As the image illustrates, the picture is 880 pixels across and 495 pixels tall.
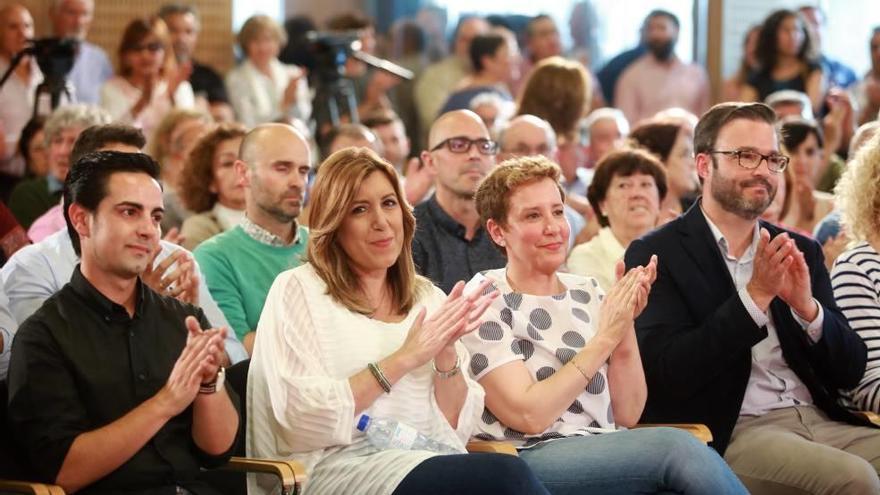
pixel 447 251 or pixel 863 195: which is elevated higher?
pixel 863 195

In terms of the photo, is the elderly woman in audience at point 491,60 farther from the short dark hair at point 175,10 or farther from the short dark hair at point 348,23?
the short dark hair at point 175,10

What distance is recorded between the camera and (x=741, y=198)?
150 inches

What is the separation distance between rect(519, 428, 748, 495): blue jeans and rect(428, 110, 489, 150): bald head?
1622 millimetres

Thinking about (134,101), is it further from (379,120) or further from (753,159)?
(753,159)

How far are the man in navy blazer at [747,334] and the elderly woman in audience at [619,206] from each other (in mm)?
614

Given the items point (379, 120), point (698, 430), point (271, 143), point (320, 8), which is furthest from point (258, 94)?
point (698, 430)

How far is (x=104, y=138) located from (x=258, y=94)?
3653 mm

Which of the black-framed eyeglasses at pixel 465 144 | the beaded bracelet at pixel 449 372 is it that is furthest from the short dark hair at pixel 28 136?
the beaded bracelet at pixel 449 372

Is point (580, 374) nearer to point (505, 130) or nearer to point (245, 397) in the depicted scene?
point (245, 397)

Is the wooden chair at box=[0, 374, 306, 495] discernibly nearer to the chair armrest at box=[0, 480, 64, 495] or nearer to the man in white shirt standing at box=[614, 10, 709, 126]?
the chair armrest at box=[0, 480, 64, 495]

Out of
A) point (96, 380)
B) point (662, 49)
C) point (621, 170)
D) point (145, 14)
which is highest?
point (145, 14)

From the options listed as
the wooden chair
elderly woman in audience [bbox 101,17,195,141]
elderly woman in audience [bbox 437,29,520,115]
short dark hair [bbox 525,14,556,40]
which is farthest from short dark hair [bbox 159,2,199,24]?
the wooden chair

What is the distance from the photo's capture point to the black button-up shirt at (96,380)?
114 inches

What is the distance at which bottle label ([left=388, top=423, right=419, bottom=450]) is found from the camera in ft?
10.4
